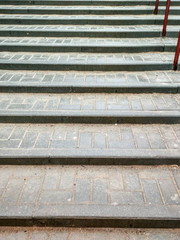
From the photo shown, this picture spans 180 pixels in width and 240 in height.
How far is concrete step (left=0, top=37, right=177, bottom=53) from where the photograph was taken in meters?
5.11

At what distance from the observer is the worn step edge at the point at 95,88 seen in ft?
13.6

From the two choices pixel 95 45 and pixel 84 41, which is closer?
pixel 95 45

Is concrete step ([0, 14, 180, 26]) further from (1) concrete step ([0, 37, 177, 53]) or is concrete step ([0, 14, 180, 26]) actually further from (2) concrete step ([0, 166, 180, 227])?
(2) concrete step ([0, 166, 180, 227])

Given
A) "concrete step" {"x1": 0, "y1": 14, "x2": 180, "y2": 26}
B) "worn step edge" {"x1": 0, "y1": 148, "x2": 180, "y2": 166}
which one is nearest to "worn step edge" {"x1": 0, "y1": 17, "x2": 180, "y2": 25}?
"concrete step" {"x1": 0, "y1": 14, "x2": 180, "y2": 26}

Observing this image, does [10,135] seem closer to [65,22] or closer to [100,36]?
[100,36]

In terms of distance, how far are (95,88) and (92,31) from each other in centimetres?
196

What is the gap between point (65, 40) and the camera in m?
5.49

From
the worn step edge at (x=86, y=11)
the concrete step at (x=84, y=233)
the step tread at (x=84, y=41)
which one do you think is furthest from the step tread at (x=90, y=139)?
the worn step edge at (x=86, y=11)

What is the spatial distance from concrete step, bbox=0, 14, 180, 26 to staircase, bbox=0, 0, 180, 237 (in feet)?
0.08

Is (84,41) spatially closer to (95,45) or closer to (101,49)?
(95,45)

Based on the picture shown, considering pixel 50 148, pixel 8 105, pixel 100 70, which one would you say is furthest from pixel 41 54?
pixel 50 148

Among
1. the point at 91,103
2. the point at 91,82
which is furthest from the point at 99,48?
the point at 91,103

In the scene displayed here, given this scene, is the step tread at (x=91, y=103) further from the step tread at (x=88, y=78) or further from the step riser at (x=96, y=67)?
the step riser at (x=96, y=67)

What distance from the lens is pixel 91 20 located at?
591cm
